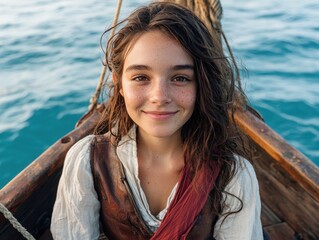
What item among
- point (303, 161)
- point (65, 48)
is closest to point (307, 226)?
point (303, 161)

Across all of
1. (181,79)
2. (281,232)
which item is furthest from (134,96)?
(281,232)

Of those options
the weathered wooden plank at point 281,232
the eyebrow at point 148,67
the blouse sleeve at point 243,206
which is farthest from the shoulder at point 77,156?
the weathered wooden plank at point 281,232

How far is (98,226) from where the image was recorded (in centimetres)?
158

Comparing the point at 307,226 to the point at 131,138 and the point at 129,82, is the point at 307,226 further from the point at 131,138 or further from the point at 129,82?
the point at 129,82

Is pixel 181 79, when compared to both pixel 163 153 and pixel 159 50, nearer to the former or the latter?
pixel 159 50

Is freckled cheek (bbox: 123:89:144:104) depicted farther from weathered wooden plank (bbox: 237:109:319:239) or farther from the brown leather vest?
weathered wooden plank (bbox: 237:109:319:239)

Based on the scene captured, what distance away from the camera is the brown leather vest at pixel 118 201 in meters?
1.46

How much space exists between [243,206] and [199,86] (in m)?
0.50

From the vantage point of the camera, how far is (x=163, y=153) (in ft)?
5.15

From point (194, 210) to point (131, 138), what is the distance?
380mm

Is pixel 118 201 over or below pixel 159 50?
below

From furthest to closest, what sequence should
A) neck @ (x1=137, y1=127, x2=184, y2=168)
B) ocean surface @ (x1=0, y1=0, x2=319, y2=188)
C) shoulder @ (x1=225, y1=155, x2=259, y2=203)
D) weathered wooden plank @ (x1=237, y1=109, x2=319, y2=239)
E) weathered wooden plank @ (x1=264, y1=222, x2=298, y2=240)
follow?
ocean surface @ (x1=0, y1=0, x2=319, y2=188) → weathered wooden plank @ (x1=264, y1=222, x2=298, y2=240) → weathered wooden plank @ (x1=237, y1=109, x2=319, y2=239) → neck @ (x1=137, y1=127, x2=184, y2=168) → shoulder @ (x1=225, y1=155, x2=259, y2=203)

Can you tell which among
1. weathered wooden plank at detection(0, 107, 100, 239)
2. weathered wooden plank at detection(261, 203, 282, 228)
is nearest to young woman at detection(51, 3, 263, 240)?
weathered wooden plank at detection(0, 107, 100, 239)

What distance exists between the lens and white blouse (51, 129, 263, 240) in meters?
1.46
